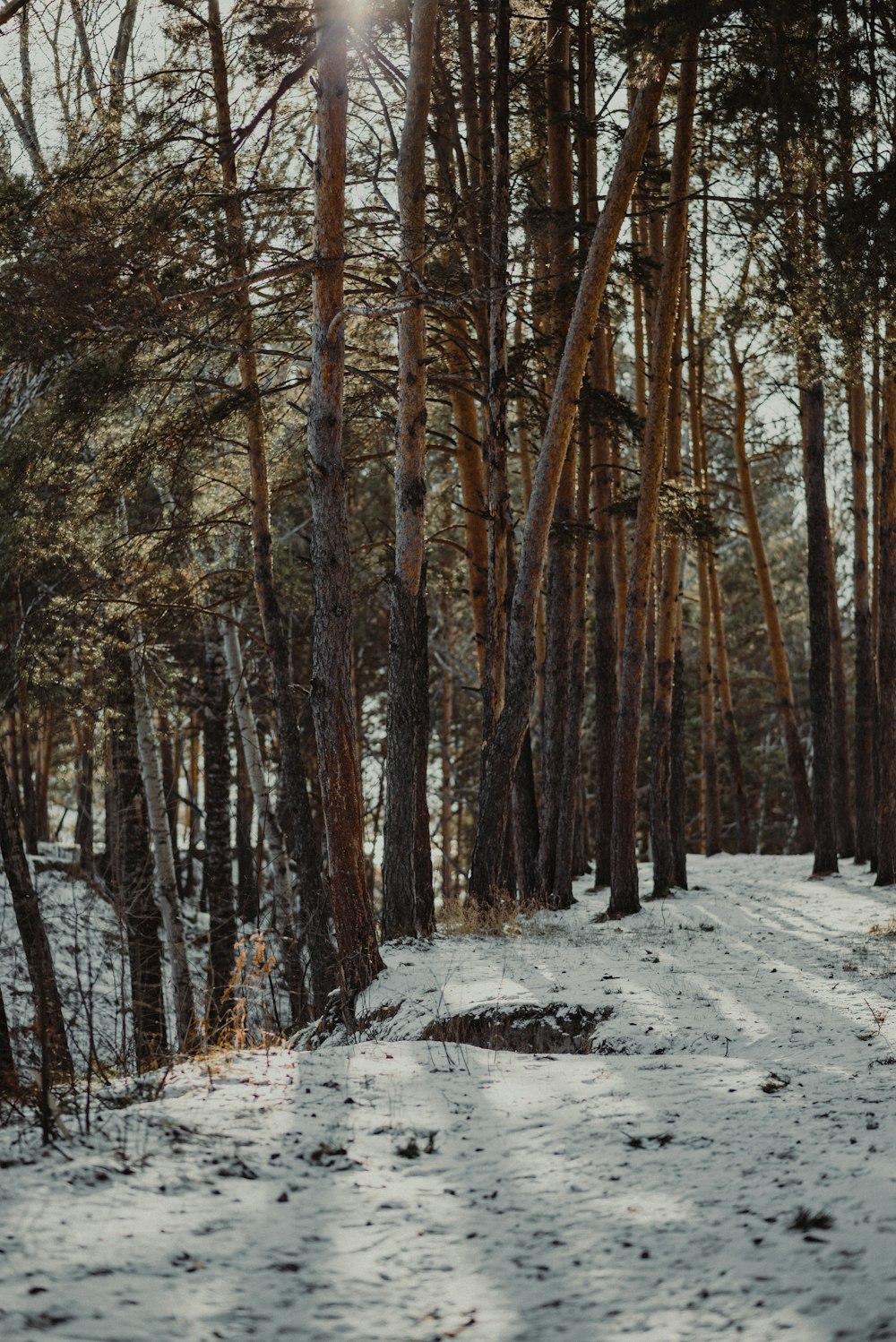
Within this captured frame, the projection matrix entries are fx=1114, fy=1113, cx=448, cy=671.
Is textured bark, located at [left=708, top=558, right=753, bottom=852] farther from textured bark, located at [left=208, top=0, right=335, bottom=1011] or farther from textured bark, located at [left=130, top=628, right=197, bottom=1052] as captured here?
textured bark, located at [left=130, top=628, right=197, bottom=1052]

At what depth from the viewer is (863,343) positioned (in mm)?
8383

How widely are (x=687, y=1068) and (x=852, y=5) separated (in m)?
6.21

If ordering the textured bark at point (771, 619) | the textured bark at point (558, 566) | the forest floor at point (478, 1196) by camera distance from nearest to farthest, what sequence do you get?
the forest floor at point (478, 1196), the textured bark at point (558, 566), the textured bark at point (771, 619)

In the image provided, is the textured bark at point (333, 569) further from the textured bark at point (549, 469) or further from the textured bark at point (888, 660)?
the textured bark at point (888, 660)

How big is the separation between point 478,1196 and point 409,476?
627cm

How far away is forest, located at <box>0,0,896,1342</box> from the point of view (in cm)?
596

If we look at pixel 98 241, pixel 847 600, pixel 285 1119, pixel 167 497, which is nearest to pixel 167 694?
pixel 167 497

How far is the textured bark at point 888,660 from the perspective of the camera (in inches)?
473

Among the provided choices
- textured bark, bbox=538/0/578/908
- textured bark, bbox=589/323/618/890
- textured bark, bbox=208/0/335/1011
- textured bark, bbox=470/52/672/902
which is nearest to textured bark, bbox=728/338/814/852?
textured bark, bbox=589/323/618/890

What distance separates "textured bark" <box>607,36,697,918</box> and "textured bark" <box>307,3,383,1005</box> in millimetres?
4393

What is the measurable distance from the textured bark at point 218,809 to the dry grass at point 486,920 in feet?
18.0

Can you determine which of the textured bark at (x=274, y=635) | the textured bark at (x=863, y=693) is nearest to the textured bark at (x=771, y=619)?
the textured bark at (x=863, y=693)

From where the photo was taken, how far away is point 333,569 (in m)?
7.04

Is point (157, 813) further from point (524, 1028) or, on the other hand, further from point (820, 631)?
point (820, 631)
